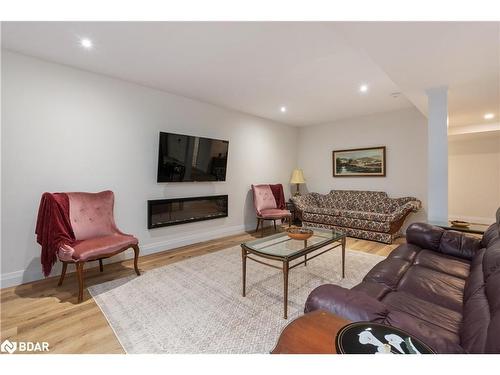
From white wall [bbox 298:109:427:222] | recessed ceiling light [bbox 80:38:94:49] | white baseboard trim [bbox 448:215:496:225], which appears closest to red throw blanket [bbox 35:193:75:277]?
recessed ceiling light [bbox 80:38:94:49]

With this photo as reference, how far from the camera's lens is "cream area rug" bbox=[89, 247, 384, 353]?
1693 millimetres

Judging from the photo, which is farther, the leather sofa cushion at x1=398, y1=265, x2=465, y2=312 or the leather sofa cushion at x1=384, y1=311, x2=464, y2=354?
the leather sofa cushion at x1=398, y1=265, x2=465, y2=312

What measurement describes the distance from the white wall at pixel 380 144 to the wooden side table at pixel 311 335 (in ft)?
15.3

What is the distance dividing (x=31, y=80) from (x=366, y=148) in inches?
221

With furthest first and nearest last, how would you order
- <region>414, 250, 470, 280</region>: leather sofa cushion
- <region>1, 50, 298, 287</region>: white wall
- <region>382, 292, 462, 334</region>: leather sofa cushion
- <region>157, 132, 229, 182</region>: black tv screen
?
<region>157, 132, 229, 182</region>: black tv screen, <region>1, 50, 298, 287</region>: white wall, <region>414, 250, 470, 280</region>: leather sofa cushion, <region>382, 292, 462, 334</region>: leather sofa cushion

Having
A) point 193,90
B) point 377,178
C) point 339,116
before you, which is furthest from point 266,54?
point 377,178

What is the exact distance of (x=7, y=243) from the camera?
2.56m

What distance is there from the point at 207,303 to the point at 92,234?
1.69 m

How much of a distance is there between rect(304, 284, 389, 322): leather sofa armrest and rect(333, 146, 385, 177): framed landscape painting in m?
4.50

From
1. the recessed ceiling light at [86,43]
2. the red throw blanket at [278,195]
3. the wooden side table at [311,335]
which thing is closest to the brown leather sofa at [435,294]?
the wooden side table at [311,335]

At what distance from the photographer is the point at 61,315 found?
204cm

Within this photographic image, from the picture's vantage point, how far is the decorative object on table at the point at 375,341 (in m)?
0.77

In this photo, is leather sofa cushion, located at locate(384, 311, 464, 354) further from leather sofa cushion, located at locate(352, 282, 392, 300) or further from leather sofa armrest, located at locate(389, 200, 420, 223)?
leather sofa armrest, located at locate(389, 200, 420, 223)
